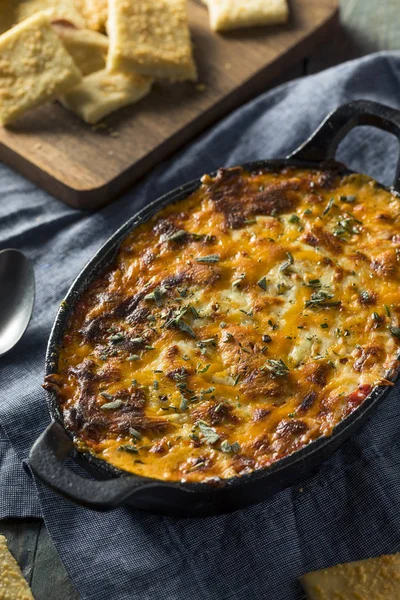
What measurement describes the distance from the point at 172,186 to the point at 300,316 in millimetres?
1412

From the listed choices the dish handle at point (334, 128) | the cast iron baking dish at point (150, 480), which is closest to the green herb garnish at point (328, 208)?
the dish handle at point (334, 128)

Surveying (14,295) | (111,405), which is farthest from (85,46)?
(111,405)

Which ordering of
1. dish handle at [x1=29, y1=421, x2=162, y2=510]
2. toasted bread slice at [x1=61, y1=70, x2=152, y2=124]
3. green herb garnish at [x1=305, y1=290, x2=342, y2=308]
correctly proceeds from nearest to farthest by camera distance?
dish handle at [x1=29, y1=421, x2=162, y2=510], green herb garnish at [x1=305, y1=290, x2=342, y2=308], toasted bread slice at [x1=61, y1=70, x2=152, y2=124]

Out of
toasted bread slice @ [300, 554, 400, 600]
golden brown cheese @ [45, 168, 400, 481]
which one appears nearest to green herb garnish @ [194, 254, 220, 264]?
golden brown cheese @ [45, 168, 400, 481]

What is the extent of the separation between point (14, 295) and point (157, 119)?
1262 millimetres

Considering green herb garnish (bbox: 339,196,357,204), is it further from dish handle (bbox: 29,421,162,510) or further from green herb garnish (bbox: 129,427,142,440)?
dish handle (bbox: 29,421,162,510)

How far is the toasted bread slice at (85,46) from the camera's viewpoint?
4.09 meters

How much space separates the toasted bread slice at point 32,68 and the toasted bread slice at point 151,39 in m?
0.26

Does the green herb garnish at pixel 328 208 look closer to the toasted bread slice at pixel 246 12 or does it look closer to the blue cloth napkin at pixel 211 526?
the blue cloth napkin at pixel 211 526

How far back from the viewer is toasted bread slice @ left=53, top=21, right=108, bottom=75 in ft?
13.4

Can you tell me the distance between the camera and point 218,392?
260 centimetres

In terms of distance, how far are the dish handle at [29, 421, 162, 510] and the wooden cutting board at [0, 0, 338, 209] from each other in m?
1.76

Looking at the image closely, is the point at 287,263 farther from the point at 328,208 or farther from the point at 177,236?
the point at 177,236

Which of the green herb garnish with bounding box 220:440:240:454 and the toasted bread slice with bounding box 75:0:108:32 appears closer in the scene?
the green herb garnish with bounding box 220:440:240:454
